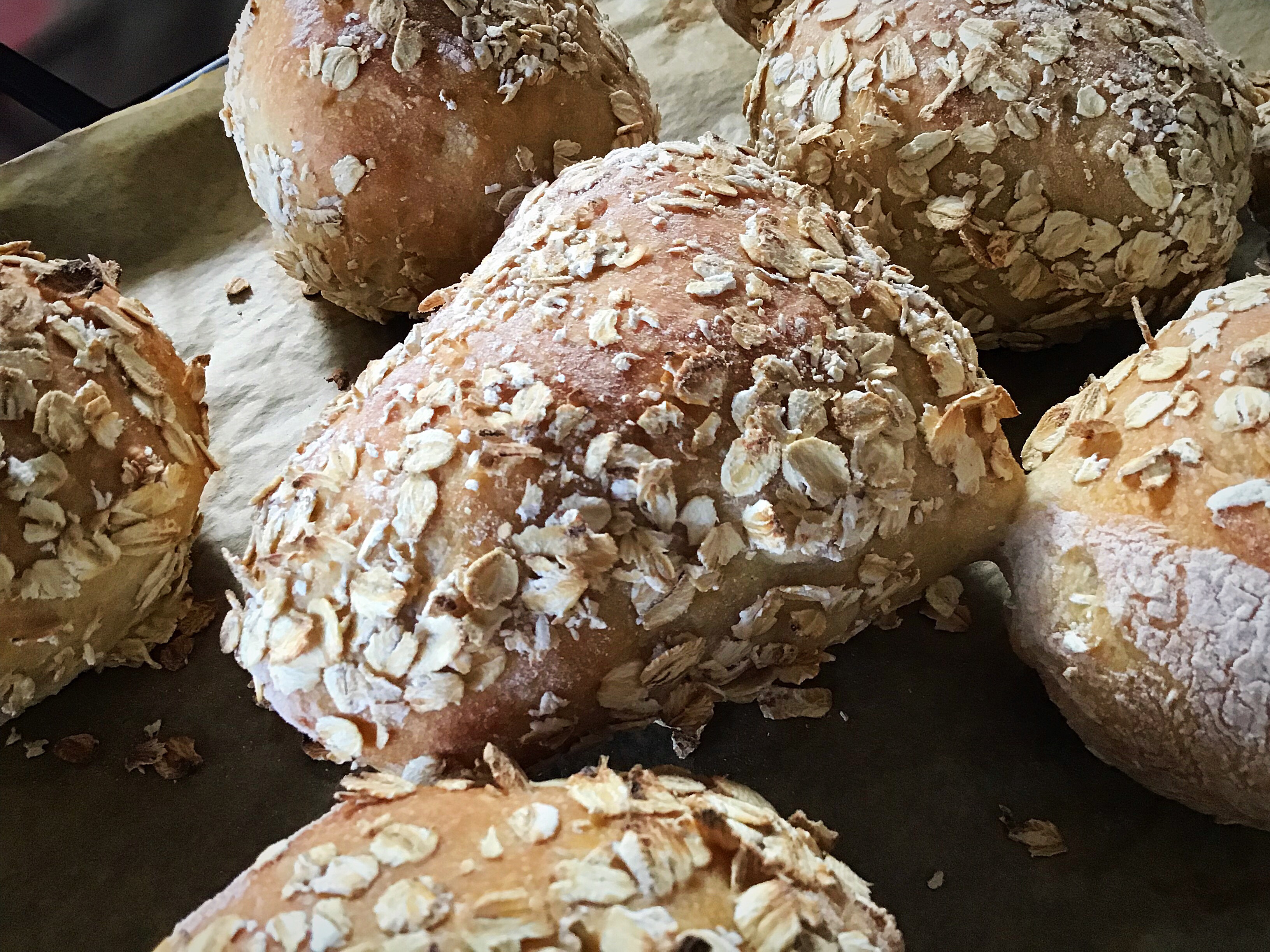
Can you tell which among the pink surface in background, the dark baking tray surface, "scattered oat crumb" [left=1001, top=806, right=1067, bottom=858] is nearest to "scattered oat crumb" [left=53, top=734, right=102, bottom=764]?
the dark baking tray surface

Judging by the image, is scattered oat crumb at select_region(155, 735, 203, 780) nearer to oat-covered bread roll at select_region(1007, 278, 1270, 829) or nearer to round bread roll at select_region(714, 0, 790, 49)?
oat-covered bread roll at select_region(1007, 278, 1270, 829)

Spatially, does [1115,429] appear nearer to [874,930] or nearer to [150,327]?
[874,930]

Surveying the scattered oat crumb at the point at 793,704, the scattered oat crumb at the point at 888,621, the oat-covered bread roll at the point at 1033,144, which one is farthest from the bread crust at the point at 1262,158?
the scattered oat crumb at the point at 793,704

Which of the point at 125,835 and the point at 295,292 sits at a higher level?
the point at 295,292

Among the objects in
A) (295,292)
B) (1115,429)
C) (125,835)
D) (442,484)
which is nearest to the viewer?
(442,484)

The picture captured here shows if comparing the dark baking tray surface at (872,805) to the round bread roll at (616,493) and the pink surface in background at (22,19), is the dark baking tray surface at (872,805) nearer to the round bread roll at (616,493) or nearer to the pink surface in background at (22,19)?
the round bread roll at (616,493)

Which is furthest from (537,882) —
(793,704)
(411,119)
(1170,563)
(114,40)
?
(114,40)

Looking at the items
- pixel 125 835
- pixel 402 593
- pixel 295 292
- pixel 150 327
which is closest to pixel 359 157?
pixel 150 327
